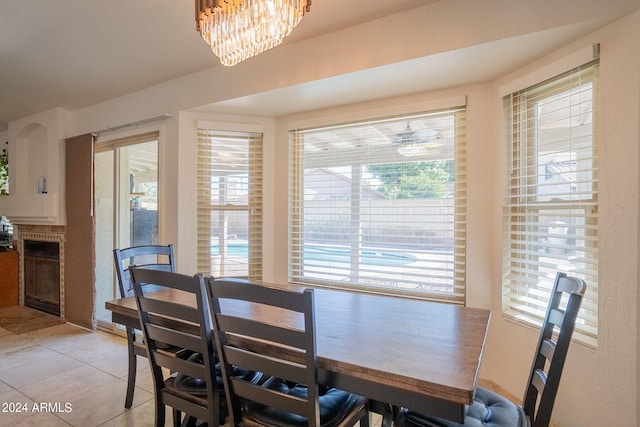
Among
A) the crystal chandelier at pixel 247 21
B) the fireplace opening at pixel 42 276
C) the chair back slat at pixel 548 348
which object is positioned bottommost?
the fireplace opening at pixel 42 276

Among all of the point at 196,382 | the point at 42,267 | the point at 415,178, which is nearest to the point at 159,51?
the point at 415,178

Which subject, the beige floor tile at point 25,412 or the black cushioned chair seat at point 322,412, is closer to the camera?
the black cushioned chair seat at point 322,412

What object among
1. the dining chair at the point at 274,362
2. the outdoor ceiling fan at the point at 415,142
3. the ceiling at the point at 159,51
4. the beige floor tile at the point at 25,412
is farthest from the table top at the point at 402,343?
the ceiling at the point at 159,51

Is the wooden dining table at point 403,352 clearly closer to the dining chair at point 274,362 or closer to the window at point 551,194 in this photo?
the dining chair at point 274,362

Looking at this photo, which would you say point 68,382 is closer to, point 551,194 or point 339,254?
point 339,254

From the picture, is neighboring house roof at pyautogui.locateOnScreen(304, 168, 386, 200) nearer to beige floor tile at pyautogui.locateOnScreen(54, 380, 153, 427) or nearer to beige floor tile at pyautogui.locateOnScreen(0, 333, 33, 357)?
beige floor tile at pyautogui.locateOnScreen(54, 380, 153, 427)

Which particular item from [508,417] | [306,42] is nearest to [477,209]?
[508,417]

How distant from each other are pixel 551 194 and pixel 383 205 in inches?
43.4

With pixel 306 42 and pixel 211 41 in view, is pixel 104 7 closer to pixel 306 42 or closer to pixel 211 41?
pixel 211 41

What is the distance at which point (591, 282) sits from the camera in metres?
1.77

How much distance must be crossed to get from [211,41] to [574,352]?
2.40m

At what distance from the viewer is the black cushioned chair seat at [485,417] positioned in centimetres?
121

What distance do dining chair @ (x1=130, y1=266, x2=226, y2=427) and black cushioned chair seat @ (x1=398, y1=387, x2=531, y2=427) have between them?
78 cm

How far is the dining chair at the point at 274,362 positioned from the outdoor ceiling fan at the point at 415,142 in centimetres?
175
